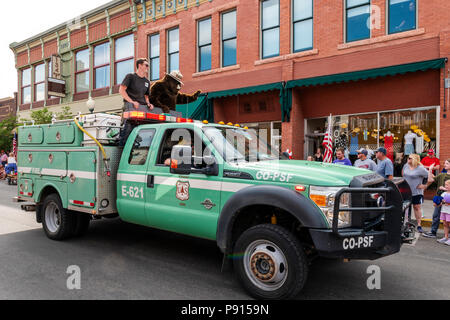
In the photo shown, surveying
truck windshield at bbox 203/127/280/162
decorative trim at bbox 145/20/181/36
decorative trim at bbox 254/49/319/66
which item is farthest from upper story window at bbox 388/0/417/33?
decorative trim at bbox 145/20/181/36

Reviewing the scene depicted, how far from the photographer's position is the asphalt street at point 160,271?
3912 millimetres

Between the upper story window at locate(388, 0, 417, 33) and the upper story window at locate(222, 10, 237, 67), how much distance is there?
622cm

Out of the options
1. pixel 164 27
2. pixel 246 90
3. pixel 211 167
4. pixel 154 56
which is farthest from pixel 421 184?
pixel 154 56

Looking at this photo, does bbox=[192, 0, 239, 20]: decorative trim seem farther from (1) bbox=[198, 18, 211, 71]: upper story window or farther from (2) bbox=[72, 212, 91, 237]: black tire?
(2) bbox=[72, 212, 91, 237]: black tire

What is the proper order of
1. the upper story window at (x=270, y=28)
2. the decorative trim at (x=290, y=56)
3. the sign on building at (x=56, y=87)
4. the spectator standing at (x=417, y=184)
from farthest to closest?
the sign on building at (x=56, y=87), the upper story window at (x=270, y=28), the decorative trim at (x=290, y=56), the spectator standing at (x=417, y=184)

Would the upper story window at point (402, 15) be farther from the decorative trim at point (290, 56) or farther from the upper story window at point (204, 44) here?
the upper story window at point (204, 44)

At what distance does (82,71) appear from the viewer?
22.0 m

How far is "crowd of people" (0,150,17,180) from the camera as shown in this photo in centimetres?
1827

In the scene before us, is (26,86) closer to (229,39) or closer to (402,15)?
(229,39)

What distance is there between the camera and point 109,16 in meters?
19.8

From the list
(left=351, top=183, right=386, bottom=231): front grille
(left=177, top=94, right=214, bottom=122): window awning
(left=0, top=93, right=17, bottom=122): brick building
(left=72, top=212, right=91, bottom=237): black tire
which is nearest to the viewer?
(left=351, top=183, right=386, bottom=231): front grille

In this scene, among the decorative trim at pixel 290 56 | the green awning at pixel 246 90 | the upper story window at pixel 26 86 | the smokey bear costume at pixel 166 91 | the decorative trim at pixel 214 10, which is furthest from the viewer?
the upper story window at pixel 26 86

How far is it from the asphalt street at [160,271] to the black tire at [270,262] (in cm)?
25

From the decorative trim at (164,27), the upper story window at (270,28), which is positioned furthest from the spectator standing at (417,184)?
the decorative trim at (164,27)
